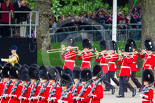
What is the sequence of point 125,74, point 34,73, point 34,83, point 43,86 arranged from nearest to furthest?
point 43,86 → point 34,83 → point 34,73 → point 125,74

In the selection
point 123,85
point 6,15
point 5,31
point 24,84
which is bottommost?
point 123,85

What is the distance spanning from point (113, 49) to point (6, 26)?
4.08 m

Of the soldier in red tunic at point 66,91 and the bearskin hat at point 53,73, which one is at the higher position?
the bearskin hat at point 53,73

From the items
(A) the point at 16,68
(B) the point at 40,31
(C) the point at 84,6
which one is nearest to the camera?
(A) the point at 16,68

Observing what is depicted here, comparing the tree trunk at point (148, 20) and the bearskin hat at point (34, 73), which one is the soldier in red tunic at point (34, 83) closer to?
the bearskin hat at point (34, 73)

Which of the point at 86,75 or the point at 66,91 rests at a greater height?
the point at 86,75

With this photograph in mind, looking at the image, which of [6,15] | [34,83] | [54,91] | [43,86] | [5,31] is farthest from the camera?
[5,31]

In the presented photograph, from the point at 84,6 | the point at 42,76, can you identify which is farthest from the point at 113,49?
the point at 84,6

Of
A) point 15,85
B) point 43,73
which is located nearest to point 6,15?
point 15,85

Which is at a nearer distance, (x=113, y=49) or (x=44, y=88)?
(x=44, y=88)

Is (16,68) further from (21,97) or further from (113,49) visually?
(113,49)

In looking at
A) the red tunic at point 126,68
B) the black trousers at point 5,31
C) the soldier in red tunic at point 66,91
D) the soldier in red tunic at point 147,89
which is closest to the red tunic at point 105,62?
the red tunic at point 126,68

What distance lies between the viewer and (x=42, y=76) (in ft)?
58.1

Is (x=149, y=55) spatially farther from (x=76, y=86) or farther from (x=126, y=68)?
(x=76, y=86)
